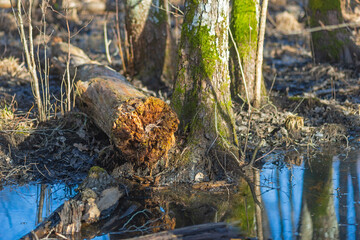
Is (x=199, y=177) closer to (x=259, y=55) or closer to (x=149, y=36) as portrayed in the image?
(x=259, y=55)

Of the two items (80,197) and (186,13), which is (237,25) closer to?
(186,13)

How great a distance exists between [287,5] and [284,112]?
13.4m

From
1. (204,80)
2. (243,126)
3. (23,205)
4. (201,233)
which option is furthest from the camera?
(243,126)

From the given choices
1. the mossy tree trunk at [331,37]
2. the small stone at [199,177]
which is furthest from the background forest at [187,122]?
the mossy tree trunk at [331,37]

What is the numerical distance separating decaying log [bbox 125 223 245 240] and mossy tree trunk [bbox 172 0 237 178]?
5.01ft

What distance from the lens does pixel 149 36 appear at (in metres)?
9.97

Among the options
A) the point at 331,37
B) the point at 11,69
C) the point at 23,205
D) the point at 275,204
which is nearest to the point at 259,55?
the point at 275,204

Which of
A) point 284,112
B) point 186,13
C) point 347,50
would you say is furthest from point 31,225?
point 347,50

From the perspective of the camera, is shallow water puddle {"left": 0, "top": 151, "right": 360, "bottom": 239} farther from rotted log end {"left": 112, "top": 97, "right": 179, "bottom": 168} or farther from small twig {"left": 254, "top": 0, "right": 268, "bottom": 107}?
small twig {"left": 254, "top": 0, "right": 268, "bottom": 107}

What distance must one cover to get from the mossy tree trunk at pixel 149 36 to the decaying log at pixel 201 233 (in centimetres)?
585

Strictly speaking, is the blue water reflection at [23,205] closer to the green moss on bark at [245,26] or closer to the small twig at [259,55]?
the small twig at [259,55]

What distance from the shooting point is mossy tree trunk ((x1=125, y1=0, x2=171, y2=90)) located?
9.91 m

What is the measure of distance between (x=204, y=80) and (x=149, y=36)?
4.20 meters

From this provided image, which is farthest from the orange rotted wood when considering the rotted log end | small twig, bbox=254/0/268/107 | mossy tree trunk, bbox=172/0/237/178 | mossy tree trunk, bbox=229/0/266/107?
mossy tree trunk, bbox=229/0/266/107
